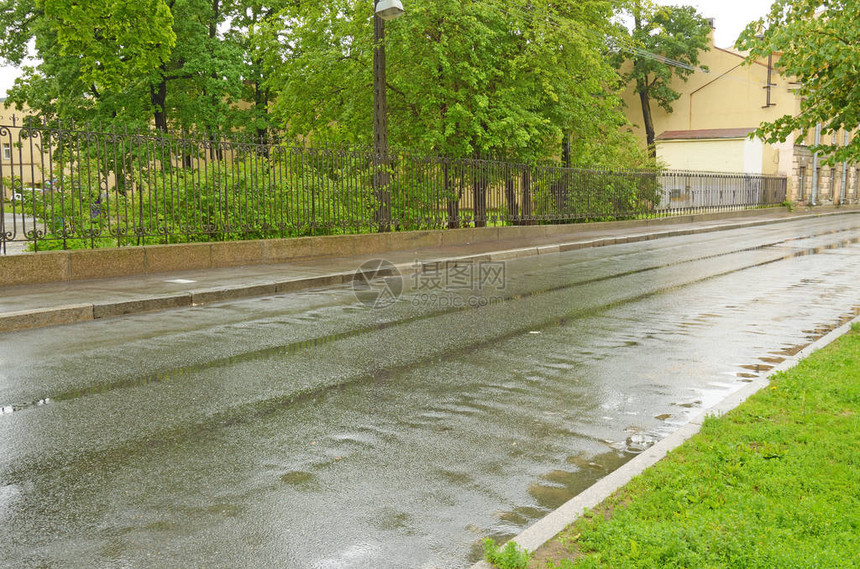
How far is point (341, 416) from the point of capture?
5504 millimetres

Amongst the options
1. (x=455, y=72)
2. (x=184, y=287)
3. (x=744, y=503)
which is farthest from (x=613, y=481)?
(x=455, y=72)

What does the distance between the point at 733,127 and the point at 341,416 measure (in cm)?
5287

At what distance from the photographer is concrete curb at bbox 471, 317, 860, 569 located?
3447 millimetres

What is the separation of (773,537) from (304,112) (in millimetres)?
23225

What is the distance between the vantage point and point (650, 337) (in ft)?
27.6

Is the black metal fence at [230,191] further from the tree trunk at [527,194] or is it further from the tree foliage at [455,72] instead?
the tree foliage at [455,72]

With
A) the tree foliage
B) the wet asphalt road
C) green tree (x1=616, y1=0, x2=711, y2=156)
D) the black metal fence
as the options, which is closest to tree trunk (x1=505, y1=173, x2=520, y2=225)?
the black metal fence

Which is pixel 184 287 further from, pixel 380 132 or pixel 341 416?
pixel 380 132

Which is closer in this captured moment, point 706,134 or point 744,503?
point 744,503

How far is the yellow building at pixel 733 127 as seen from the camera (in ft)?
161

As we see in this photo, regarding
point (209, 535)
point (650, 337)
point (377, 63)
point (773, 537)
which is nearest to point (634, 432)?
point (773, 537)

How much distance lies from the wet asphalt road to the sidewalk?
530 mm

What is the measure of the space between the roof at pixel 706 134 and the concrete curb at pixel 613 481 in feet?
157

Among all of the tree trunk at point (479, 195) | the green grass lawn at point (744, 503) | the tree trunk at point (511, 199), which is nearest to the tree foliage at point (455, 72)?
the tree trunk at point (479, 195)
